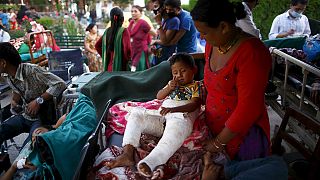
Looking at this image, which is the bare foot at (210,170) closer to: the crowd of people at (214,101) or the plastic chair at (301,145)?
the crowd of people at (214,101)

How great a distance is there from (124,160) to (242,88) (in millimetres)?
832

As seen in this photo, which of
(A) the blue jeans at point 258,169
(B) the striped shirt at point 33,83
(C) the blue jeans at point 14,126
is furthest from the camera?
(C) the blue jeans at point 14,126

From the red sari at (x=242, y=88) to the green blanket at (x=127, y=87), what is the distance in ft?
5.56

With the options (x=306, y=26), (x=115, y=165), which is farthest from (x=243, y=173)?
(x=306, y=26)

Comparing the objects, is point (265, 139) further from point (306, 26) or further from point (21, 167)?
point (306, 26)

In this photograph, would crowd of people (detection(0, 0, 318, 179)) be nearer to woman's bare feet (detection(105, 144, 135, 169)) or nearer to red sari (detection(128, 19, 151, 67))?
woman's bare feet (detection(105, 144, 135, 169))

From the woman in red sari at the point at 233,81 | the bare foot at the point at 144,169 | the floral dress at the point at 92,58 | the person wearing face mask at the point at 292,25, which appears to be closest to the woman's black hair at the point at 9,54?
the bare foot at the point at 144,169

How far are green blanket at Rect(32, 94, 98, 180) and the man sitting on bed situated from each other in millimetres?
217

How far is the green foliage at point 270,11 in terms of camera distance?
260 inches

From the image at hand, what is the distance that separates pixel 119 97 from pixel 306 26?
9.90 ft

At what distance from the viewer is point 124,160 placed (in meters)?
1.89

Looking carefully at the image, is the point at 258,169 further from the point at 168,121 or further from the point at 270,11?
the point at 270,11

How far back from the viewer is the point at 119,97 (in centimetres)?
338

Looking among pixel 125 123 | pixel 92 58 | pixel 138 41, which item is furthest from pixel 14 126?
pixel 92 58
